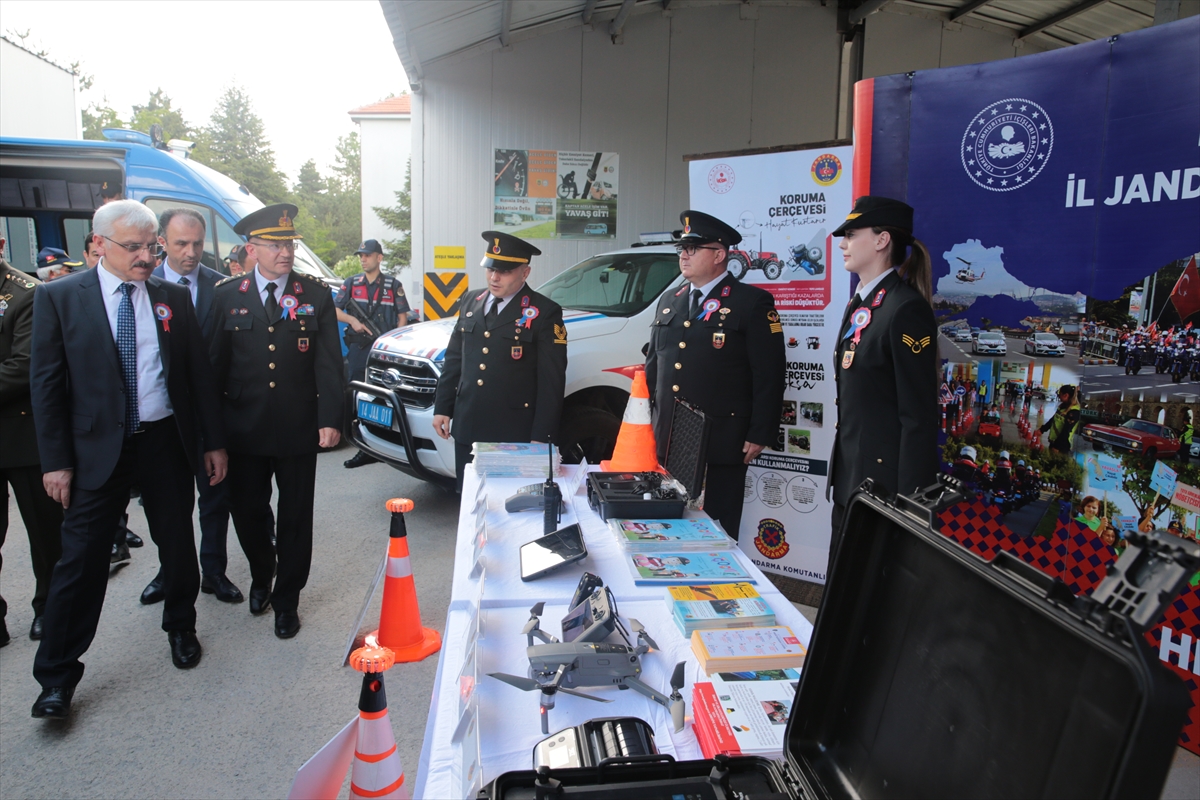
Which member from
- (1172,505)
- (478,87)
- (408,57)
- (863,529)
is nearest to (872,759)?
(863,529)

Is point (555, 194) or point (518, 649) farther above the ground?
point (555, 194)

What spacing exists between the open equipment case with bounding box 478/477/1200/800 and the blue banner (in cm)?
216

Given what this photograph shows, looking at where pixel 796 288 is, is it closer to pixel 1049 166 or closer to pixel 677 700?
pixel 1049 166

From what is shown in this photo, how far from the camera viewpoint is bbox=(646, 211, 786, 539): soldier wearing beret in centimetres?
320

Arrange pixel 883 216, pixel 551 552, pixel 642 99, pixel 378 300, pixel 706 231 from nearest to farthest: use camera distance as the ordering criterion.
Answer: pixel 551 552 → pixel 883 216 → pixel 706 231 → pixel 378 300 → pixel 642 99

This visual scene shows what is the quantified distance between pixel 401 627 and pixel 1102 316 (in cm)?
294

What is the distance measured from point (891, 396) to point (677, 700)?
155 centimetres

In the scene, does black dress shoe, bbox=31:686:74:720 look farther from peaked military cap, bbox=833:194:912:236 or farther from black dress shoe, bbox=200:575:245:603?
peaked military cap, bbox=833:194:912:236

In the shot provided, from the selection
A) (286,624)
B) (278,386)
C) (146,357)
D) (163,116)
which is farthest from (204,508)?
(163,116)

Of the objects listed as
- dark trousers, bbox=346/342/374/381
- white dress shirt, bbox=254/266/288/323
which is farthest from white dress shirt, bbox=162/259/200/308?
dark trousers, bbox=346/342/374/381

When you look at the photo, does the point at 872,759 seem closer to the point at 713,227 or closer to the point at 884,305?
the point at 884,305

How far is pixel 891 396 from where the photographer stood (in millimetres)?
2453

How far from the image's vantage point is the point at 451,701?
135cm

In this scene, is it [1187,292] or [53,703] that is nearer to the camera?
[1187,292]
